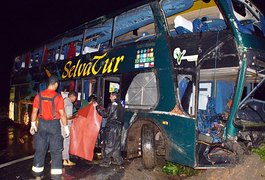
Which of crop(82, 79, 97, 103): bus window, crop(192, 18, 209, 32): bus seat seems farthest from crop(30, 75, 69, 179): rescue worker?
crop(192, 18, 209, 32): bus seat

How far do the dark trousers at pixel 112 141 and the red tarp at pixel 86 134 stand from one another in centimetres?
41

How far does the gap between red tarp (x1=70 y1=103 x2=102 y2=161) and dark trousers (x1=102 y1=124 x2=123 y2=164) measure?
41 centimetres

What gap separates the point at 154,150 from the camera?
17.9ft

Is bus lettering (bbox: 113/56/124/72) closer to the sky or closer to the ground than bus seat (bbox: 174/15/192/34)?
closer to the ground

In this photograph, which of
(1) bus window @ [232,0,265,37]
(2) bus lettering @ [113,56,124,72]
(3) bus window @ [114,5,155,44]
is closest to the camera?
(1) bus window @ [232,0,265,37]

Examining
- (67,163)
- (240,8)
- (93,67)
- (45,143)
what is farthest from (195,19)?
(67,163)

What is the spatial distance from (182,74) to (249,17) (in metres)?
1.99

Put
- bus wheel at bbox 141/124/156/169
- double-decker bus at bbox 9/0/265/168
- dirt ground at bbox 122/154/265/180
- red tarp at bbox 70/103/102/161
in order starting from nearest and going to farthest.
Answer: dirt ground at bbox 122/154/265/180
double-decker bus at bbox 9/0/265/168
bus wheel at bbox 141/124/156/169
red tarp at bbox 70/103/102/161

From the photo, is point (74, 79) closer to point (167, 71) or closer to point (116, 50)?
point (116, 50)

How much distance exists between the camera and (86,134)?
6391 mm

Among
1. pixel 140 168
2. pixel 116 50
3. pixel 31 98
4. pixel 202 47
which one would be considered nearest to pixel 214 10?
pixel 202 47

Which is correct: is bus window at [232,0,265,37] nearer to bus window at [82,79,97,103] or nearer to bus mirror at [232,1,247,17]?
bus mirror at [232,1,247,17]

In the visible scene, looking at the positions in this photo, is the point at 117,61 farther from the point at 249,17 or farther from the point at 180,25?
the point at 249,17

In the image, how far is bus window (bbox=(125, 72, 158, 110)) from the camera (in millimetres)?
5484
